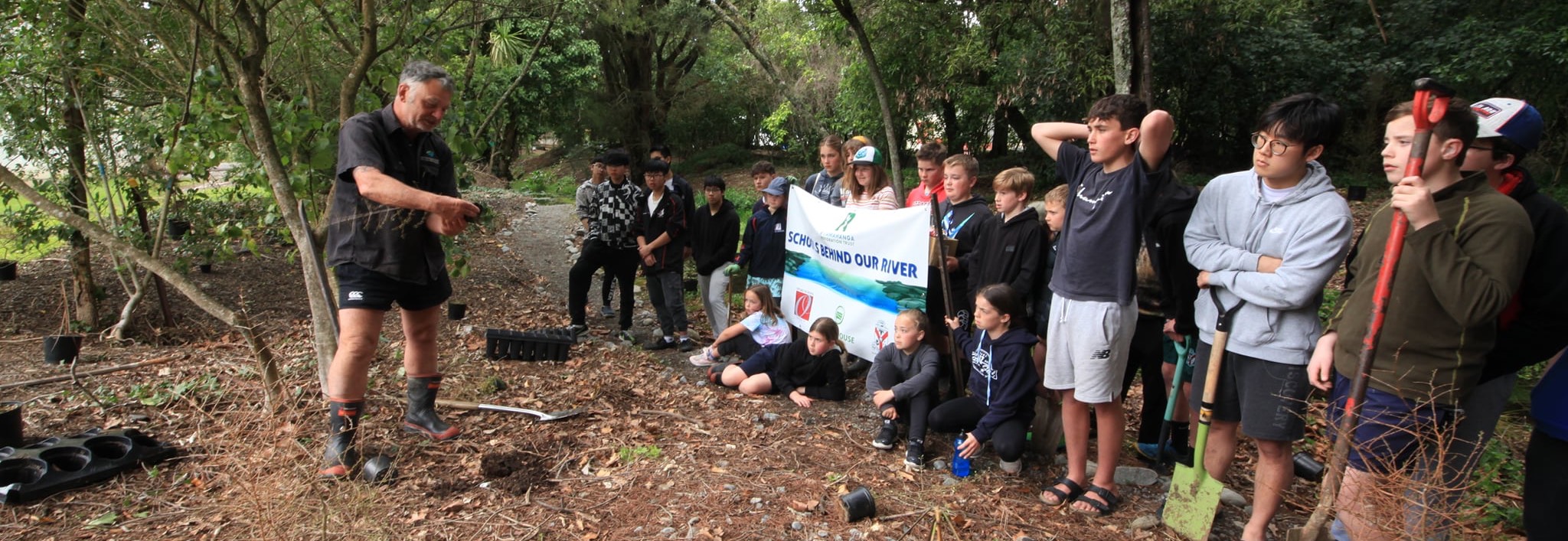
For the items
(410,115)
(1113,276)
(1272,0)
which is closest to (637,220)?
(410,115)

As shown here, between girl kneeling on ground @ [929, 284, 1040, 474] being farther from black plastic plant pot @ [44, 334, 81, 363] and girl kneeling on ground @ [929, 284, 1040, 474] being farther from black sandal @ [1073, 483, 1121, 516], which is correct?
black plastic plant pot @ [44, 334, 81, 363]

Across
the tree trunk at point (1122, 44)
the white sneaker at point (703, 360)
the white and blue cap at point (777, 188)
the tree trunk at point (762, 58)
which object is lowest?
the white sneaker at point (703, 360)

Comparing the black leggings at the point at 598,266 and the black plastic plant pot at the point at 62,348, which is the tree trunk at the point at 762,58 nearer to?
the black leggings at the point at 598,266

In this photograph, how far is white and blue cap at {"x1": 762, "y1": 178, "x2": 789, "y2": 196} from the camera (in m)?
6.37

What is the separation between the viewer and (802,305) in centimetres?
604

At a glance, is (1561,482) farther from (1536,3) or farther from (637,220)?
(1536,3)

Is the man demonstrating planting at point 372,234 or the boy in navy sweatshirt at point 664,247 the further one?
the boy in navy sweatshirt at point 664,247

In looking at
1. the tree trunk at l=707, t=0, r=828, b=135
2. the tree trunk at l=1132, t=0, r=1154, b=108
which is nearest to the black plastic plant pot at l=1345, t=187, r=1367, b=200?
the tree trunk at l=1132, t=0, r=1154, b=108

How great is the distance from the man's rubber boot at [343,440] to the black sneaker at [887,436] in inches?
98.3

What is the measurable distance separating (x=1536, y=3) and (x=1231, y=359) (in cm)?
1305

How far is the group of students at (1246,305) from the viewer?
246 cm

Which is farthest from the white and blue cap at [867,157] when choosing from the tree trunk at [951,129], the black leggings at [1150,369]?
the tree trunk at [951,129]

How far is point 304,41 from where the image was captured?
19.7 feet

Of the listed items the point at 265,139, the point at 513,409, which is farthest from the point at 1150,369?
the point at 265,139
